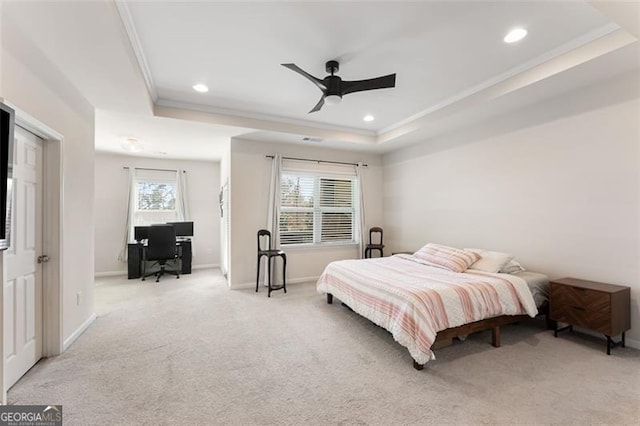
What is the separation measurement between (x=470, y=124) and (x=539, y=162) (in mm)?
1122

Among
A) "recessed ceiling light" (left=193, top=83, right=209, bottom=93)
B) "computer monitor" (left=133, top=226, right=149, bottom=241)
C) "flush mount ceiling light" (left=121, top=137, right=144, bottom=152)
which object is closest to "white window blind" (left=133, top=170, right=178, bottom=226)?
"computer monitor" (left=133, top=226, right=149, bottom=241)

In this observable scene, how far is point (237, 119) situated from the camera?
416 cm

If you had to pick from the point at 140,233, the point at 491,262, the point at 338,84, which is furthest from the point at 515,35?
the point at 140,233

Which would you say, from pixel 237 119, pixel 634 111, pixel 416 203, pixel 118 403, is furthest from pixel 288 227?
pixel 634 111

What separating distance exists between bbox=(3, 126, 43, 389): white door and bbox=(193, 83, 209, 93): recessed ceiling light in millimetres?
1629

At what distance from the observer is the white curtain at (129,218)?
589 cm

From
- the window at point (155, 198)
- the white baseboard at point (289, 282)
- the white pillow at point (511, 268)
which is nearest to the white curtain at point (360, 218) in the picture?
the white baseboard at point (289, 282)

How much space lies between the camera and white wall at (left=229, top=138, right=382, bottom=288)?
4734mm

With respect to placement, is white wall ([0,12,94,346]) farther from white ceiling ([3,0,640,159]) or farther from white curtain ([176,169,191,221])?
white curtain ([176,169,191,221])

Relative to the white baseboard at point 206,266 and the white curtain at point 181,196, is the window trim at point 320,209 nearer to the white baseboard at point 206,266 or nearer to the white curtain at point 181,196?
the white baseboard at point 206,266

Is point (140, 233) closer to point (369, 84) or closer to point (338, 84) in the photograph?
point (338, 84)

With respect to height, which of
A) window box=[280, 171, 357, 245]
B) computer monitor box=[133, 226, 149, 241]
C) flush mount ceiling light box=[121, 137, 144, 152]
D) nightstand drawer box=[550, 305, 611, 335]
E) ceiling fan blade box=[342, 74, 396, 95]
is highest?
ceiling fan blade box=[342, 74, 396, 95]

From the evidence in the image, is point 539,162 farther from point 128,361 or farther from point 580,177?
point 128,361

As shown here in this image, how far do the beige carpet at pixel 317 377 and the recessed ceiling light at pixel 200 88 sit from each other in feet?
9.55
